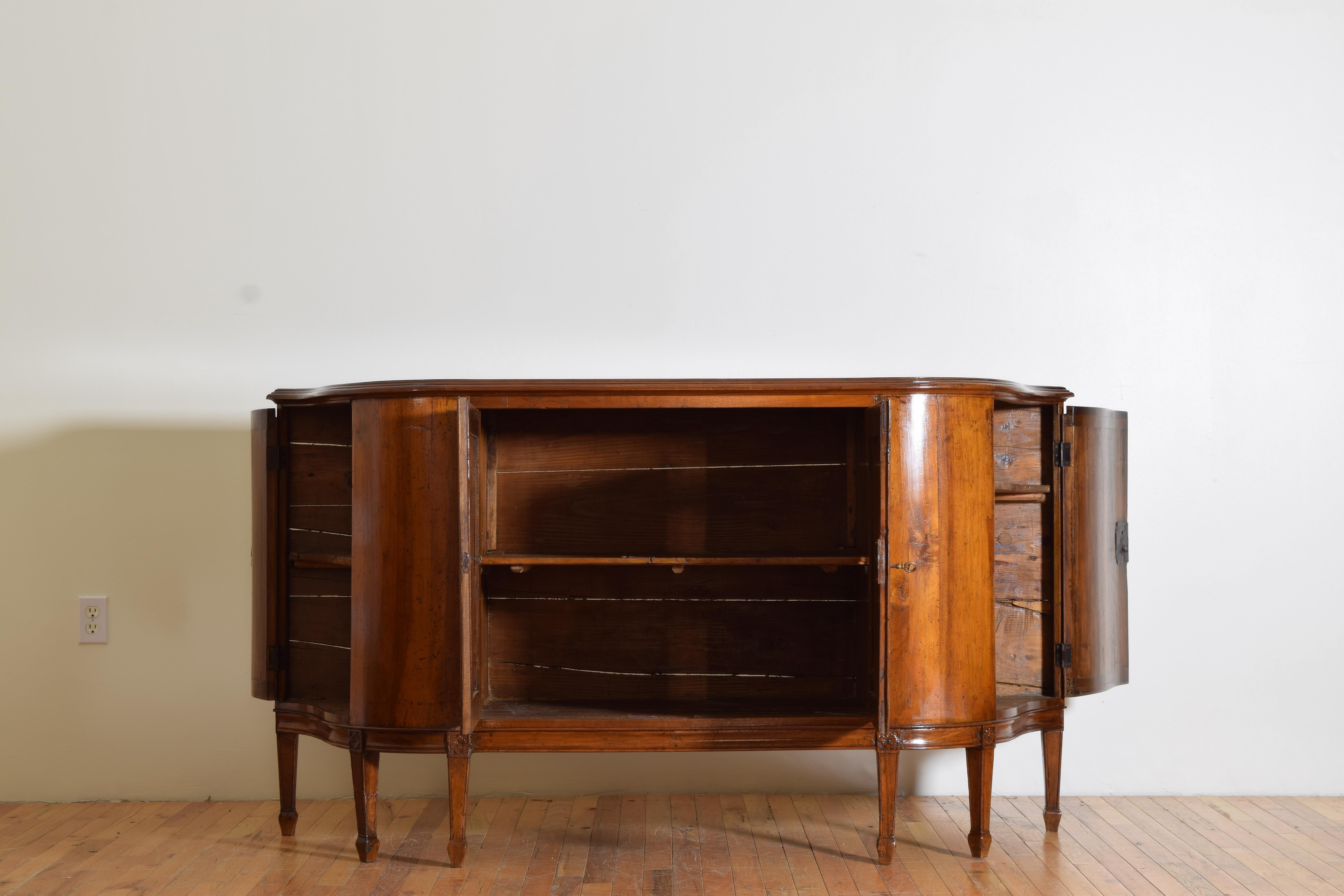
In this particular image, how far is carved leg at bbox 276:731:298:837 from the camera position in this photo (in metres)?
2.03

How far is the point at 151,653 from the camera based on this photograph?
2344 millimetres

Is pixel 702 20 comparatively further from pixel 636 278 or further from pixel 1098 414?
pixel 1098 414

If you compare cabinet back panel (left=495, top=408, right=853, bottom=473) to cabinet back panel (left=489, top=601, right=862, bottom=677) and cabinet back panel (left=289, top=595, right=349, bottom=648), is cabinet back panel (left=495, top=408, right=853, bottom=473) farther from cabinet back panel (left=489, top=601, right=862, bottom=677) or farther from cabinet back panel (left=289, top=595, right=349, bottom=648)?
cabinet back panel (left=289, top=595, right=349, bottom=648)

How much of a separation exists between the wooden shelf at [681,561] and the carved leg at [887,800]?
350mm

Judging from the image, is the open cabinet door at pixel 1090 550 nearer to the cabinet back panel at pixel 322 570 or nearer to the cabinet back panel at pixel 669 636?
the cabinet back panel at pixel 669 636

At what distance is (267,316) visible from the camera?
235 cm

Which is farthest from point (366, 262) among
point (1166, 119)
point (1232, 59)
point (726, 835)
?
point (1232, 59)

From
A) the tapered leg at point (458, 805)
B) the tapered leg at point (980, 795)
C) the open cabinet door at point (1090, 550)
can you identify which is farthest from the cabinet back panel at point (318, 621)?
the open cabinet door at point (1090, 550)

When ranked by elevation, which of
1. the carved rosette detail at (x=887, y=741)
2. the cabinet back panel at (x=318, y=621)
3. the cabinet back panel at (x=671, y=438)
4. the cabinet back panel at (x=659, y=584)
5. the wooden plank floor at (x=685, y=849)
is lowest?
the wooden plank floor at (x=685, y=849)

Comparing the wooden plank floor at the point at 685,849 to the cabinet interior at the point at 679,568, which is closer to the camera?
the wooden plank floor at the point at 685,849

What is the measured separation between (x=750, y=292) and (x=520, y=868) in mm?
1380

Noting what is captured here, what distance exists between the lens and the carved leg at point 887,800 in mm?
1802

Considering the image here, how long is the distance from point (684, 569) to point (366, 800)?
0.78m

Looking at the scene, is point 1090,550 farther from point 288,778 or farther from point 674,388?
point 288,778
